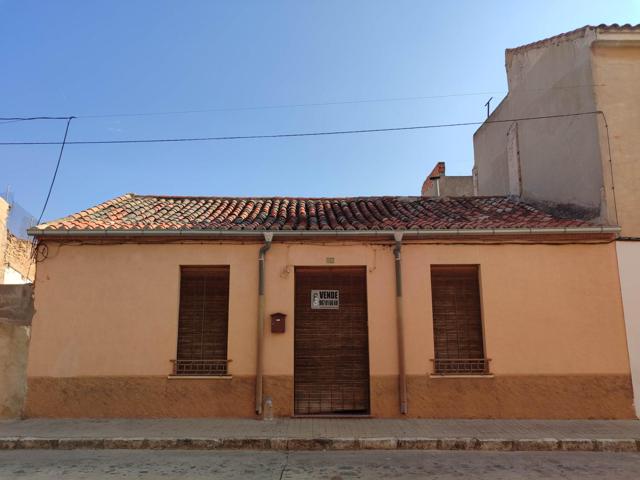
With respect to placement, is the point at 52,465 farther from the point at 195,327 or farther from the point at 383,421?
the point at 383,421

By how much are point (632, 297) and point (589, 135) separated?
3.40m

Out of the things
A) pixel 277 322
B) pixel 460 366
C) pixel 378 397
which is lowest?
pixel 378 397

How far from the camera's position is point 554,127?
11.5 metres

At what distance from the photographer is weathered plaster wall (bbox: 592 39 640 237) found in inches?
372

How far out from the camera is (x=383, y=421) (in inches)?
332

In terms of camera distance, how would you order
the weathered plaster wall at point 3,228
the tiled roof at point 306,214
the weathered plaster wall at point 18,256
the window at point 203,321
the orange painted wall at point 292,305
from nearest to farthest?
the orange painted wall at point 292,305, the window at point 203,321, the tiled roof at point 306,214, the weathered plaster wall at point 3,228, the weathered plaster wall at point 18,256

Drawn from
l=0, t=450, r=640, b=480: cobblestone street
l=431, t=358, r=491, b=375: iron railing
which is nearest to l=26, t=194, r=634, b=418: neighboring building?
l=431, t=358, r=491, b=375: iron railing

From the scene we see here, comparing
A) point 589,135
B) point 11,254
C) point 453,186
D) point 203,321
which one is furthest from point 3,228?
point 589,135

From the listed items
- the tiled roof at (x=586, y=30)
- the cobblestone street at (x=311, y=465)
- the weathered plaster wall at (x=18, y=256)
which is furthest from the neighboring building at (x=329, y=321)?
the weathered plaster wall at (x=18, y=256)

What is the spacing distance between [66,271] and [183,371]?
2872 millimetres

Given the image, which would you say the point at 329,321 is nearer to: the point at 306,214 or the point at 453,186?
the point at 306,214

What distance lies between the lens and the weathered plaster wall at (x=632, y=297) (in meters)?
8.81

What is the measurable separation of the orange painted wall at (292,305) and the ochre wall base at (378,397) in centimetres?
19

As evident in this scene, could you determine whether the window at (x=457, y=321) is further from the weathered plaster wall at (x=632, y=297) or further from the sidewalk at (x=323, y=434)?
the weathered plaster wall at (x=632, y=297)
